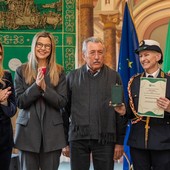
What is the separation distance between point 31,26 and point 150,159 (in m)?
3.96

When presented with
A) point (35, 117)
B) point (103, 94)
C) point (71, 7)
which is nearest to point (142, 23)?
point (71, 7)

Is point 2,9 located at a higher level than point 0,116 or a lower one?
higher

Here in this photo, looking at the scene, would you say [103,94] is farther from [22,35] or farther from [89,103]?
[22,35]

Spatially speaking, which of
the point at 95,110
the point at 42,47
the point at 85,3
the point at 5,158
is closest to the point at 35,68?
the point at 42,47

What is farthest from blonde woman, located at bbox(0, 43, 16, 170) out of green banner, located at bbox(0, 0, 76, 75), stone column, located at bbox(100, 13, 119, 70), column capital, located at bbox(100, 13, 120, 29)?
column capital, located at bbox(100, 13, 120, 29)

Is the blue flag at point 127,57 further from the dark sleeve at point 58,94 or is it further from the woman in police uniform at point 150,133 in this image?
the dark sleeve at point 58,94

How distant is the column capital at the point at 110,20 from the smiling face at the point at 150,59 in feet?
11.9

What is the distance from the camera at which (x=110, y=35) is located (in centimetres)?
650

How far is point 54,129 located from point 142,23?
4.40 m

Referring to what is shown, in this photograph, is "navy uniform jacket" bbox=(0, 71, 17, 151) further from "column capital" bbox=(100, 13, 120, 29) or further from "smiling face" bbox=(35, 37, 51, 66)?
"column capital" bbox=(100, 13, 120, 29)

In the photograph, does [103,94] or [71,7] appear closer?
[103,94]

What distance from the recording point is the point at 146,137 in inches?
114

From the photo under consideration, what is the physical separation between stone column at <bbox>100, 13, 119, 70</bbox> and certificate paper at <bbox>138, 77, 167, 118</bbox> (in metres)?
3.64

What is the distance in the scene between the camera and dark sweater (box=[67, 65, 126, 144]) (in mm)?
3029
